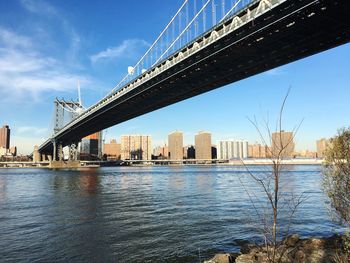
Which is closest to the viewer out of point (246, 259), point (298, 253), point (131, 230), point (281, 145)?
point (281, 145)

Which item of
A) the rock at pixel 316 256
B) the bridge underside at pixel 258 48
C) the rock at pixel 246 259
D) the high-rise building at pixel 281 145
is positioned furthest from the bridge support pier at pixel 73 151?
the high-rise building at pixel 281 145

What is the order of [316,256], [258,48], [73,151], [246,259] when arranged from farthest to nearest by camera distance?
1. [73,151]
2. [258,48]
3. [316,256]
4. [246,259]

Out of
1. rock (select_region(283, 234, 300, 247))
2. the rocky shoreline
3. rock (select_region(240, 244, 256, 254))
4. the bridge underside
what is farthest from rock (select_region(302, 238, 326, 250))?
the bridge underside

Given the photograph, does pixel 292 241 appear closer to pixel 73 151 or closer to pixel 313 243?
pixel 313 243

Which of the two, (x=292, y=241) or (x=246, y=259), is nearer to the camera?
(x=246, y=259)

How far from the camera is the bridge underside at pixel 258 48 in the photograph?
88.1ft

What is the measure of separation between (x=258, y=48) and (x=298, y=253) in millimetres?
27758

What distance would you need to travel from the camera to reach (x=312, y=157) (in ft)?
600

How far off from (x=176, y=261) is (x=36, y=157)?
149 meters

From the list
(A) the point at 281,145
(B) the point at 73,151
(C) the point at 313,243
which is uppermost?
(B) the point at 73,151

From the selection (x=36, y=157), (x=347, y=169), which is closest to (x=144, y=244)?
(x=347, y=169)

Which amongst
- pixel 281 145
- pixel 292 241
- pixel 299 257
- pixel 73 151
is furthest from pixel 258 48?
pixel 73 151

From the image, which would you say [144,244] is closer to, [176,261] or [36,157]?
[176,261]

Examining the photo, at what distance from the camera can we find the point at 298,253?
10.5 meters
